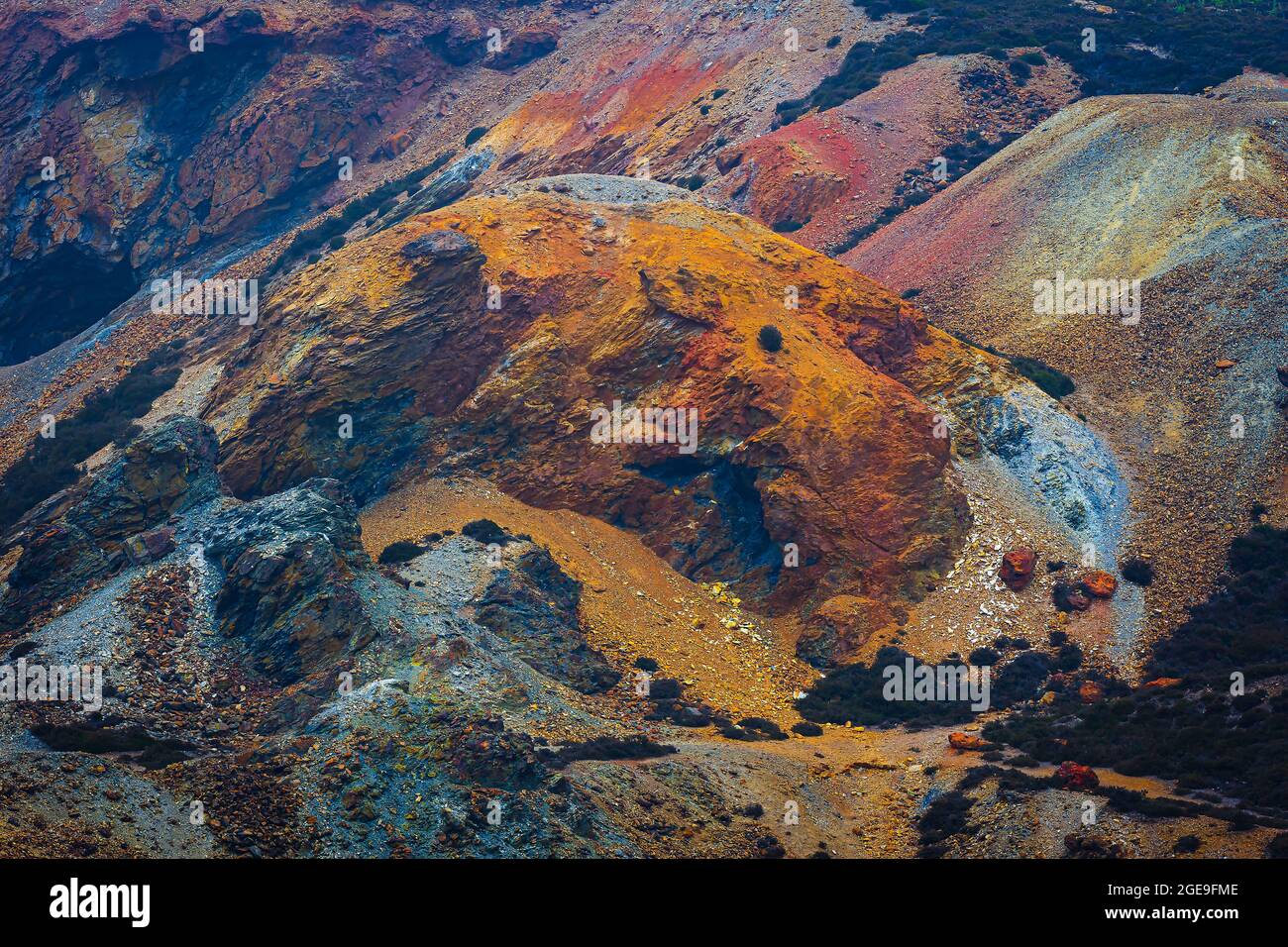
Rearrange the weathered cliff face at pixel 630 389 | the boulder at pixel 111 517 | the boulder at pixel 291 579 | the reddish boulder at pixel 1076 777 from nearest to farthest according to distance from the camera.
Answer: the reddish boulder at pixel 1076 777 < the boulder at pixel 291 579 < the boulder at pixel 111 517 < the weathered cliff face at pixel 630 389

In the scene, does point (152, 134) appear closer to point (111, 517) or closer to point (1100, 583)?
point (111, 517)

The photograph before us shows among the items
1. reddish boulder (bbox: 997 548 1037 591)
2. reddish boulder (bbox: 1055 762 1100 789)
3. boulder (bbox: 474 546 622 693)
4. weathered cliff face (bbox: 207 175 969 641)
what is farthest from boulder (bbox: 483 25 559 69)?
reddish boulder (bbox: 1055 762 1100 789)

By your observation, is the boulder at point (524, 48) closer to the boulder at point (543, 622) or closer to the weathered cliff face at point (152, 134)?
the weathered cliff face at point (152, 134)

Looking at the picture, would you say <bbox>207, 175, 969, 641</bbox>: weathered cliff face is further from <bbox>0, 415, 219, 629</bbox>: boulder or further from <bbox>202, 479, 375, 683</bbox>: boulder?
<bbox>202, 479, 375, 683</bbox>: boulder

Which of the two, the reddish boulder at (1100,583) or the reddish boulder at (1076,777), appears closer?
the reddish boulder at (1076,777)

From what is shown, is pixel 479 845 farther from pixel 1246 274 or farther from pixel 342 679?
pixel 1246 274

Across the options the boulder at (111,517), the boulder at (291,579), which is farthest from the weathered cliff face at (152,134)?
the boulder at (291,579)
